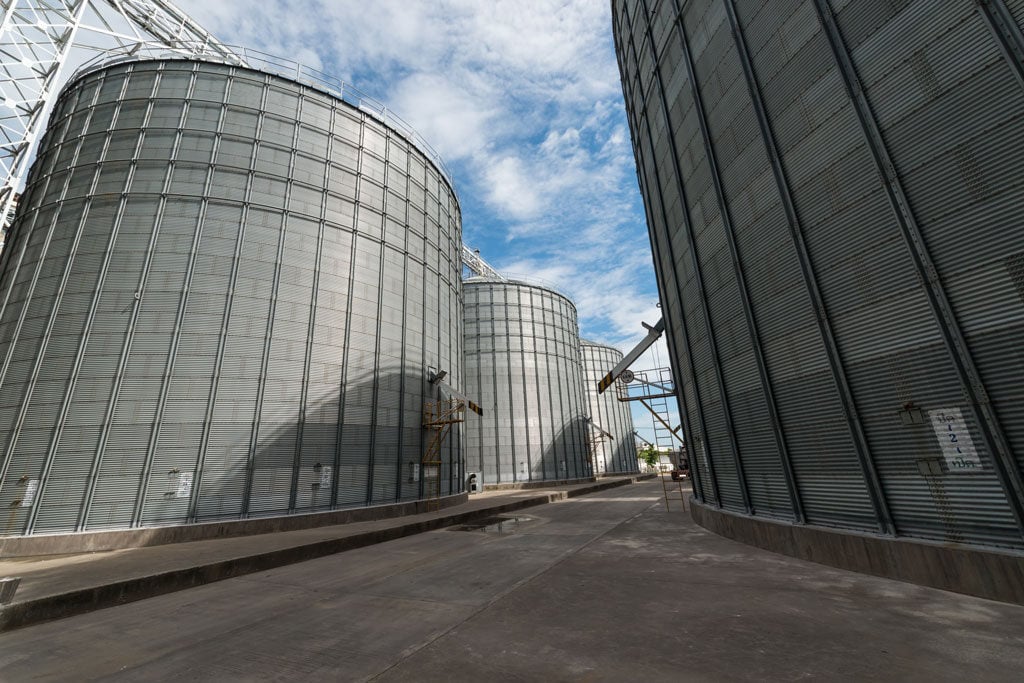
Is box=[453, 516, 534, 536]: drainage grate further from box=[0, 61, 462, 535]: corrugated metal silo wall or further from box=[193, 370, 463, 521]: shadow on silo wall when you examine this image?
box=[0, 61, 462, 535]: corrugated metal silo wall

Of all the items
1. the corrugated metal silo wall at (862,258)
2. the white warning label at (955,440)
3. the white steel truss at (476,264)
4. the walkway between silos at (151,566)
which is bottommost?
the walkway between silos at (151,566)

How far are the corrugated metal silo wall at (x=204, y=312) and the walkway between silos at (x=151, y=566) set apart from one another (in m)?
2.65

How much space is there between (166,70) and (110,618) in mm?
26793

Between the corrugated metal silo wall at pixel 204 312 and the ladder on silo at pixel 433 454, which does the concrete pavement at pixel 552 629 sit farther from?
the ladder on silo at pixel 433 454

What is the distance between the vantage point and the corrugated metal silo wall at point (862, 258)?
7.44 metres

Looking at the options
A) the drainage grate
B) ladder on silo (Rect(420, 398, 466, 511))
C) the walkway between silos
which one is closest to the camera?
the walkway between silos

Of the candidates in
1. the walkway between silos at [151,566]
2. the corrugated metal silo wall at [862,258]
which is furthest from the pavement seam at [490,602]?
the walkway between silos at [151,566]

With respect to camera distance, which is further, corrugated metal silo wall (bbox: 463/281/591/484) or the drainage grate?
corrugated metal silo wall (bbox: 463/281/591/484)

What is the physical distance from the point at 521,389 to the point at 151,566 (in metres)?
37.7

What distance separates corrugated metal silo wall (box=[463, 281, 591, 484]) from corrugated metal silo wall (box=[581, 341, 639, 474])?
36.1 feet

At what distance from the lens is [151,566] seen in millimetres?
11000

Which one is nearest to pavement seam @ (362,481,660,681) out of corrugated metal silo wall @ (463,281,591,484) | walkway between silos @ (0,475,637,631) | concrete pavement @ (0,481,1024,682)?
concrete pavement @ (0,481,1024,682)

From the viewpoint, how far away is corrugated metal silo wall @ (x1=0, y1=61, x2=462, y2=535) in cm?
1636

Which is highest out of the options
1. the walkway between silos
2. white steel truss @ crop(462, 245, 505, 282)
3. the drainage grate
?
white steel truss @ crop(462, 245, 505, 282)
